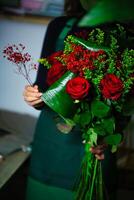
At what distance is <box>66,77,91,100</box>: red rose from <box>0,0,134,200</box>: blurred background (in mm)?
899

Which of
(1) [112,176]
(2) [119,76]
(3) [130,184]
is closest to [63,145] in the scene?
(1) [112,176]

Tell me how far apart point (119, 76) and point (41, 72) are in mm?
412

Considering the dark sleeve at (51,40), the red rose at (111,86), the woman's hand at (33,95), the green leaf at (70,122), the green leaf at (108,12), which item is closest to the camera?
the green leaf at (108,12)

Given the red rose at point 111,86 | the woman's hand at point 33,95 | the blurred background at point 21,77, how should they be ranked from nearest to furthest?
the red rose at point 111,86, the woman's hand at point 33,95, the blurred background at point 21,77

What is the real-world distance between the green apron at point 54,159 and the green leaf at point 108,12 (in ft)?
1.84

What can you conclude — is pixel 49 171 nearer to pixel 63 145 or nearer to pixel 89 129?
pixel 63 145

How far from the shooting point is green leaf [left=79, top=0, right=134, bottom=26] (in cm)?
52

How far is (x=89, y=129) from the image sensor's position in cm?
82

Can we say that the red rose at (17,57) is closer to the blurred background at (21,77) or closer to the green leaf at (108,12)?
the green leaf at (108,12)

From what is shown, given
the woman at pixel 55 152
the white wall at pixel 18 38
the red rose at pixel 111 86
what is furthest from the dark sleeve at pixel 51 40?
the white wall at pixel 18 38

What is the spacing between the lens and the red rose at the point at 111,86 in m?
0.72

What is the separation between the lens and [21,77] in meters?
1.70

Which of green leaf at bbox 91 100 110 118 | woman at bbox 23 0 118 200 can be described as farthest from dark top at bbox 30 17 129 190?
green leaf at bbox 91 100 110 118

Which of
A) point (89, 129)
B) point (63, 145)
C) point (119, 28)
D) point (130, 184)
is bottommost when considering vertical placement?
point (130, 184)
